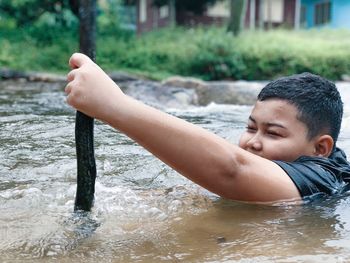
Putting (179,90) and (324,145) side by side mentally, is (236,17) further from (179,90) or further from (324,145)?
(324,145)

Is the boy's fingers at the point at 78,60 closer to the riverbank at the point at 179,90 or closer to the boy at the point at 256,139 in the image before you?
the boy at the point at 256,139

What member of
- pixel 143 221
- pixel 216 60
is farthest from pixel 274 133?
pixel 216 60

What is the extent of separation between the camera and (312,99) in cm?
293

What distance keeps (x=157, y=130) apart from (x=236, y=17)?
18.2m

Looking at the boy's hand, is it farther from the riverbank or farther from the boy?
the riverbank

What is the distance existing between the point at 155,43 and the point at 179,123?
55.2ft

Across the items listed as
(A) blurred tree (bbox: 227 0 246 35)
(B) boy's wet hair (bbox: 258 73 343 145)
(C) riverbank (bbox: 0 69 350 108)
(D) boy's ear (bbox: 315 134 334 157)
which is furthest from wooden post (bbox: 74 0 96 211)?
(A) blurred tree (bbox: 227 0 246 35)

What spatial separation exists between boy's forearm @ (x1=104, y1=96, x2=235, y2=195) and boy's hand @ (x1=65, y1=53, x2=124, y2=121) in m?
0.03

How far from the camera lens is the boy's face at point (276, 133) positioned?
109 inches

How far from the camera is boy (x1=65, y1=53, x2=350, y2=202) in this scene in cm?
216

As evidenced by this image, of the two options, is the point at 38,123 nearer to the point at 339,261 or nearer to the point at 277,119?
the point at 277,119

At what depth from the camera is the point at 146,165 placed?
3.78 meters

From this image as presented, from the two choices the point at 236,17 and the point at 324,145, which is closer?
the point at 324,145

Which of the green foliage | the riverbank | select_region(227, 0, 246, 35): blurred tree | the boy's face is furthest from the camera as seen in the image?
select_region(227, 0, 246, 35): blurred tree
